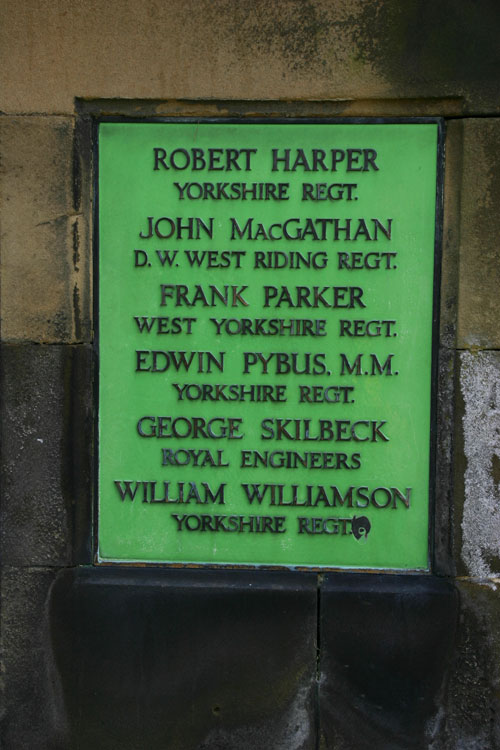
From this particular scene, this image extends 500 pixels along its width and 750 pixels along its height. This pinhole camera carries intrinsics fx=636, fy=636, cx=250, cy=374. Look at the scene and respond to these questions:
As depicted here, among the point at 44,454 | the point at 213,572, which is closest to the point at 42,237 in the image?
the point at 44,454

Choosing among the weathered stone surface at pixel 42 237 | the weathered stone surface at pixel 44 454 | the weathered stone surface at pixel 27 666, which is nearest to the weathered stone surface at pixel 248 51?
the weathered stone surface at pixel 42 237

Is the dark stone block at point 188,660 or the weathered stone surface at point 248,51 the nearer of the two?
the weathered stone surface at point 248,51

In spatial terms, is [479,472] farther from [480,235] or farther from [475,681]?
[480,235]

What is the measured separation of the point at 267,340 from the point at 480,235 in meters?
1.08

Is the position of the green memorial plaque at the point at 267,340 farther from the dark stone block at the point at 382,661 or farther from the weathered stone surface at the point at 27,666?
the weathered stone surface at the point at 27,666

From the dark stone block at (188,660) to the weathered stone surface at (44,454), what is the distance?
0.26m

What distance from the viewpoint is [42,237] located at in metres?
2.98

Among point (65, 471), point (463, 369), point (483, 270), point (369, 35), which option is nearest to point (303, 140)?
point (369, 35)

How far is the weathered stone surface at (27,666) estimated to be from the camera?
9.87 ft

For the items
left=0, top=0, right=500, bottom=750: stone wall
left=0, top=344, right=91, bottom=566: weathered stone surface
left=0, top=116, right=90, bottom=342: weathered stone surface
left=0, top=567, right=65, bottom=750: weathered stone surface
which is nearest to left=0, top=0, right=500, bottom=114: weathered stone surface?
left=0, top=0, right=500, bottom=750: stone wall

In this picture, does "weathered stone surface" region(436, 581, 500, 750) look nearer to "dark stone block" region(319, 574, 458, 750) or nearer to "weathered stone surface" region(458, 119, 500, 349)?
"dark stone block" region(319, 574, 458, 750)

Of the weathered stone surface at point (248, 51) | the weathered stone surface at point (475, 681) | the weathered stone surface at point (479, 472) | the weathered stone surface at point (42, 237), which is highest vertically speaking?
the weathered stone surface at point (248, 51)

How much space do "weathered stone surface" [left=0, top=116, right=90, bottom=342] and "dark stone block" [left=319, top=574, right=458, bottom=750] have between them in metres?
1.79

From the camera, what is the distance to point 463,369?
9.62 feet
